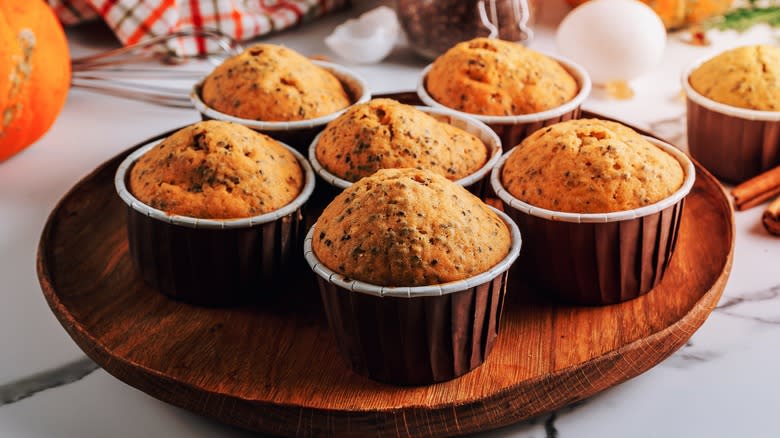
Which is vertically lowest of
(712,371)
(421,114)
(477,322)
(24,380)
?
(712,371)

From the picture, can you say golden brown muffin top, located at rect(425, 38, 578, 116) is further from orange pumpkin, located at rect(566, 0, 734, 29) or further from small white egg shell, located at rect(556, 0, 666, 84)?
orange pumpkin, located at rect(566, 0, 734, 29)

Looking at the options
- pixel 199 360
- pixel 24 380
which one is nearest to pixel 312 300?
pixel 199 360

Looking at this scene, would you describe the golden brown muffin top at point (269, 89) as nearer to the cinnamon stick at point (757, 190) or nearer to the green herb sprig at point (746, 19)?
the cinnamon stick at point (757, 190)

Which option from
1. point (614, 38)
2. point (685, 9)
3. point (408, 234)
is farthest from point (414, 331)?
point (685, 9)

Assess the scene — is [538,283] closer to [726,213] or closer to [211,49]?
[726,213]

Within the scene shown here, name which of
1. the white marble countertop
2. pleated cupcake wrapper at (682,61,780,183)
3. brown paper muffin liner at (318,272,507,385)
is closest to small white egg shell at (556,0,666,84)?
pleated cupcake wrapper at (682,61,780,183)

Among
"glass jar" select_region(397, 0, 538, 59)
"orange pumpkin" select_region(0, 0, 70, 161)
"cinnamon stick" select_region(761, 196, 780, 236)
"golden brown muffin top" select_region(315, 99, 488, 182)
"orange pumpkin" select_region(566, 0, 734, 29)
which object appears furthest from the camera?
"orange pumpkin" select_region(566, 0, 734, 29)
